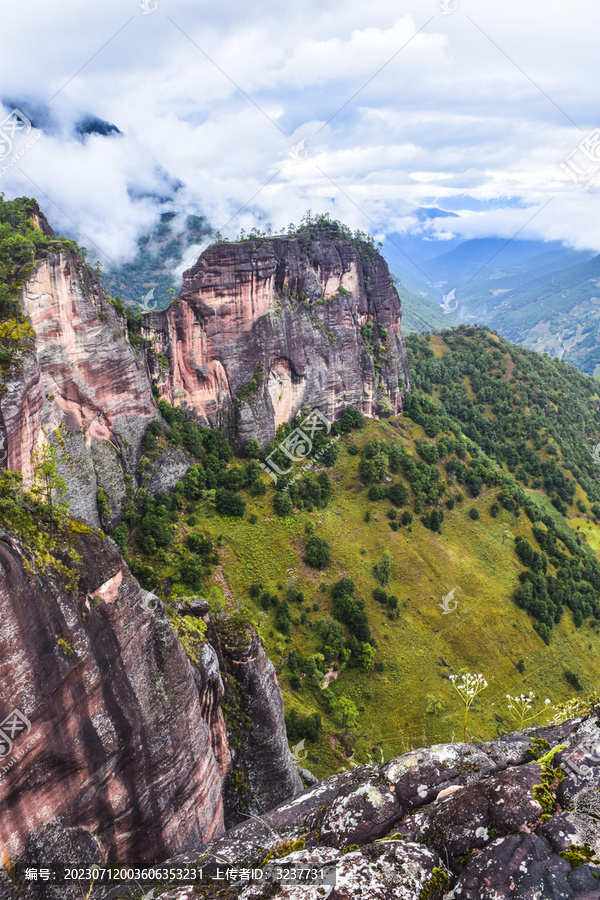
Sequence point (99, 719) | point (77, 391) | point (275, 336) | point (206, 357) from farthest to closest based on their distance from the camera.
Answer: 1. point (275, 336)
2. point (206, 357)
3. point (77, 391)
4. point (99, 719)

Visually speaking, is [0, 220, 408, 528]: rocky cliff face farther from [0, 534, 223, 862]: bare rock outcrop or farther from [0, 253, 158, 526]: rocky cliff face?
[0, 534, 223, 862]: bare rock outcrop

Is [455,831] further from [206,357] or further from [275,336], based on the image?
[275,336]

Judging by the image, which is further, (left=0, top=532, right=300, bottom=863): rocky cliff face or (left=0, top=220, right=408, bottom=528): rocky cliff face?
(left=0, top=220, right=408, bottom=528): rocky cliff face

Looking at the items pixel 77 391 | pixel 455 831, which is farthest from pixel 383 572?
pixel 455 831

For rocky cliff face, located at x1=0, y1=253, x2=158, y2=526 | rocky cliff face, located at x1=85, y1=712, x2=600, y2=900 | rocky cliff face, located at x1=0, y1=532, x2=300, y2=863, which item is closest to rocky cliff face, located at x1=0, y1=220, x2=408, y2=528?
rocky cliff face, located at x1=0, y1=253, x2=158, y2=526

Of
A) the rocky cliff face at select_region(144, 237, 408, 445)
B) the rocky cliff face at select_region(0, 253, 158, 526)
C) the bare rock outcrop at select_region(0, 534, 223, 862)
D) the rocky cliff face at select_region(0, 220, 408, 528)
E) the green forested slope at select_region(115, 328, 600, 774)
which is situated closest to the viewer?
the bare rock outcrop at select_region(0, 534, 223, 862)

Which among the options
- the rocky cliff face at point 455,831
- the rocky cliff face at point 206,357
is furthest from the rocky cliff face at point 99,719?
the rocky cliff face at point 206,357

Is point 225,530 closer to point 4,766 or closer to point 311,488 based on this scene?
point 311,488

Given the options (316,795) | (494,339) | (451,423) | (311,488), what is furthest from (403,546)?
(494,339)
